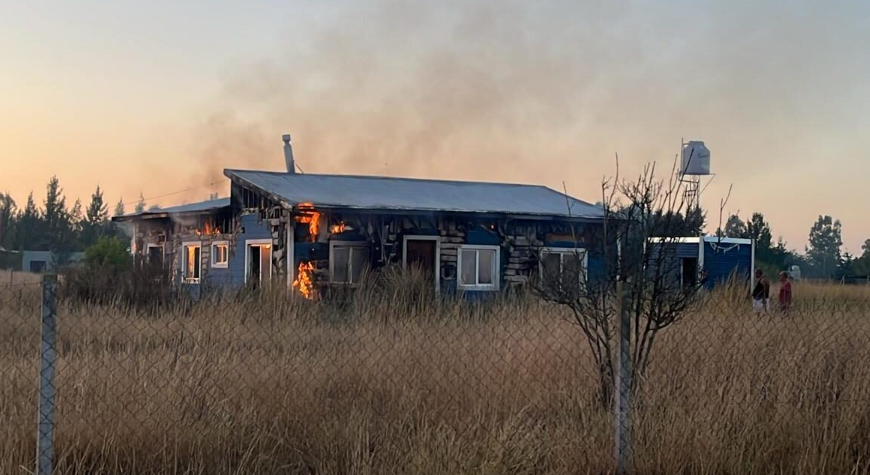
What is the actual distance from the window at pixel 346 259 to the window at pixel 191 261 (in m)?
5.48

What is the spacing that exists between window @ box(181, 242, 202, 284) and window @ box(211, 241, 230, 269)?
0.74 m

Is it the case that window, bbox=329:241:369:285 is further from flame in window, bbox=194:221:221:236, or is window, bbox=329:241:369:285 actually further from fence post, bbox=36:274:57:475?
fence post, bbox=36:274:57:475

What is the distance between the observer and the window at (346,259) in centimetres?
1822

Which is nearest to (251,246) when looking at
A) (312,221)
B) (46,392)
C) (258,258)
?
(258,258)

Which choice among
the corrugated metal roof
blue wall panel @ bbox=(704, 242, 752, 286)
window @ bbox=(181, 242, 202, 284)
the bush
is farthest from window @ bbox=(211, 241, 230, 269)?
blue wall panel @ bbox=(704, 242, 752, 286)

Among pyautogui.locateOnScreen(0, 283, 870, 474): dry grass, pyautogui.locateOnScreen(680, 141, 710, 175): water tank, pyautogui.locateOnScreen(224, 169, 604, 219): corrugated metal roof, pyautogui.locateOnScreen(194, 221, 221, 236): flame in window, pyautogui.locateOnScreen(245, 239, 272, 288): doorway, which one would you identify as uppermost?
pyautogui.locateOnScreen(680, 141, 710, 175): water tank

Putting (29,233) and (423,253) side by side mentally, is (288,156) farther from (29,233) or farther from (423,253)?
(29,233)

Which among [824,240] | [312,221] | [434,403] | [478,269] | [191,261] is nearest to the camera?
[434,403]

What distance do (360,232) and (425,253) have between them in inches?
65.4

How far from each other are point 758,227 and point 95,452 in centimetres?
4466

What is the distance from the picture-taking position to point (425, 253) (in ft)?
62.7

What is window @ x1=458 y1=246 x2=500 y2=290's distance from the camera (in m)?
19.6

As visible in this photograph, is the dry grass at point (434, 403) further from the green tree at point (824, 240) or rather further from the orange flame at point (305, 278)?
the green tree at point (824, 240)

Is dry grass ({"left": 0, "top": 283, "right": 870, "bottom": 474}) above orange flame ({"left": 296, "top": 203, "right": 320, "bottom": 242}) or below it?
below
